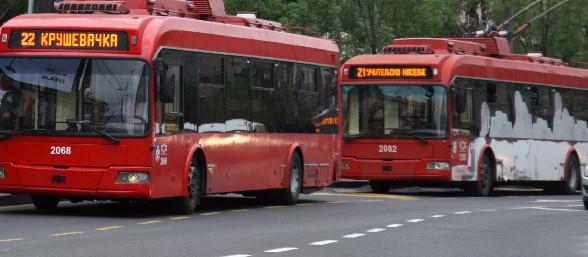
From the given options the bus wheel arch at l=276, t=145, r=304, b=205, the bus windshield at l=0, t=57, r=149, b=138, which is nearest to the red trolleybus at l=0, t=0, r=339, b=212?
the bus windshield at l=0, t=57, r=149, b=138

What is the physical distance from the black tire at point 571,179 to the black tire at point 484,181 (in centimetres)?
509

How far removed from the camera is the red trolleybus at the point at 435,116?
103 feet

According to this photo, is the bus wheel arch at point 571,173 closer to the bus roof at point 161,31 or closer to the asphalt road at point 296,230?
the asphalt road at point 296,230

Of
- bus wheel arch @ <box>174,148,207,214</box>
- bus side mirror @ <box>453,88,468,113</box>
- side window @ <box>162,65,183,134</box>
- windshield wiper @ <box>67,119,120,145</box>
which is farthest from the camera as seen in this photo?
bus side mirror @ <box>453,88,468,113</box>

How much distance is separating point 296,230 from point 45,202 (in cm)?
486

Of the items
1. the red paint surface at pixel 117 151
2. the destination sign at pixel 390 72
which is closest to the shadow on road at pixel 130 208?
the red paint surface at pixel 117 151

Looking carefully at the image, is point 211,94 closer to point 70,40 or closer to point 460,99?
point 70,40

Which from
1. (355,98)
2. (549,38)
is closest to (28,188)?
(355,98)

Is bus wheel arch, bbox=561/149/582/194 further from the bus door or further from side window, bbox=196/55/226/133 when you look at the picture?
side window, bbox=196/55/226/133

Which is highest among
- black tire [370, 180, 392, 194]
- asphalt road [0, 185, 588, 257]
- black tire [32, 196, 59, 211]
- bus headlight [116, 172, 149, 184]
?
bus headlight [116, 172, 149, 184]

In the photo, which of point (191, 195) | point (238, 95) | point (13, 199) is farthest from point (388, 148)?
point (191, 195)

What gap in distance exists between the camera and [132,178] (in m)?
19.9

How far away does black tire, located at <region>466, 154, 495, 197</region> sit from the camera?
32781 mm

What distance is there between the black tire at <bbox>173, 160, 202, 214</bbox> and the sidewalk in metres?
3.36
